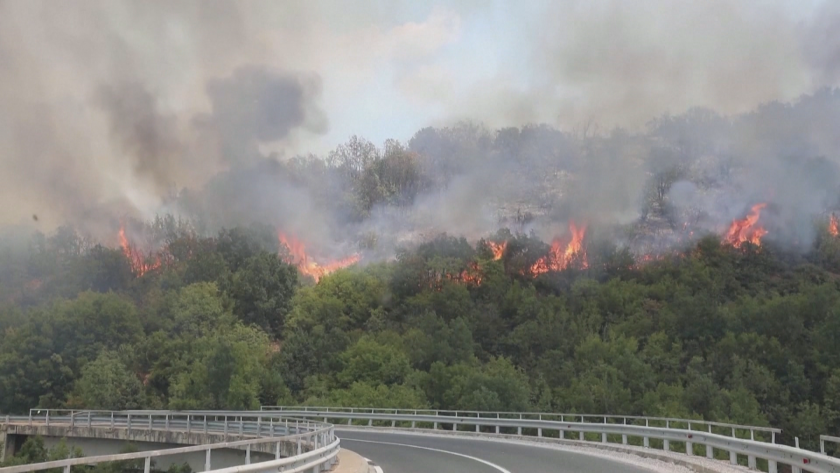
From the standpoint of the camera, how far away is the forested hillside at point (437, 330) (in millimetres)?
98500

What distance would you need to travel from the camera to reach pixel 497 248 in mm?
183250

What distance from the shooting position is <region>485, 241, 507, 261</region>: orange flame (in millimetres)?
181750

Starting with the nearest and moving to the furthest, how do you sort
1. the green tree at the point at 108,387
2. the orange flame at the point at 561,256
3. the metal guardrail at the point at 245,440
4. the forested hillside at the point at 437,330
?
the metal guardrail at the point at 245,440 → the green tree at the point at 108,387 → the forested hillside at the point at 437,330 → the orange flame at the point at 561,256

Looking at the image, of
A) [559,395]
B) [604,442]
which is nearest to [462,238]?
[559,395]

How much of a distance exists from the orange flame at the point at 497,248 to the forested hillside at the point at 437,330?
0.70 metres

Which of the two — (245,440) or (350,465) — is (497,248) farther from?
(245,440)

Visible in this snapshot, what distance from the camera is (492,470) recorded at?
20172 millimetres

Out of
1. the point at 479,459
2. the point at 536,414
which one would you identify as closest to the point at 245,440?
the point at 479,459

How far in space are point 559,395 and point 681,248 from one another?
314ft

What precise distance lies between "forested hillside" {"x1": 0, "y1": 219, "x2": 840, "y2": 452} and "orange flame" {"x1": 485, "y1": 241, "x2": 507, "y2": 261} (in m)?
0.70

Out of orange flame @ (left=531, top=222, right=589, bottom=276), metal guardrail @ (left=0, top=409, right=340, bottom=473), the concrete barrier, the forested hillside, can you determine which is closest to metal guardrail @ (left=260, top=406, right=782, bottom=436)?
metal guardrail @ (left=0, top=409, right=340, bottom=473)

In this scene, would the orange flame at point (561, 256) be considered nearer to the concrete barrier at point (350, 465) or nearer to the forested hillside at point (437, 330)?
the forested hillside at point (437, 330)

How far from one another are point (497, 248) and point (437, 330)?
57.8 meters

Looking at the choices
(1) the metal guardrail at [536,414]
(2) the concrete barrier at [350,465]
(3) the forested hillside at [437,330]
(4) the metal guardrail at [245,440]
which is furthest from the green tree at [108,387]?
(2) the concrete barrier at [350,465]
